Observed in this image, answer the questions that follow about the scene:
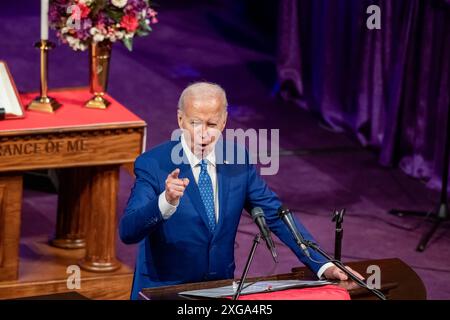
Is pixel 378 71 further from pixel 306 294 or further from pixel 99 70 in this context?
pixel 306 294

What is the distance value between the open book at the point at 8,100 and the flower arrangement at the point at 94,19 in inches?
17.1

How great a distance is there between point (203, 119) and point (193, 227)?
0.50m

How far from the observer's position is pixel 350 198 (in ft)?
28.1

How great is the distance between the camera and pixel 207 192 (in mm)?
4598

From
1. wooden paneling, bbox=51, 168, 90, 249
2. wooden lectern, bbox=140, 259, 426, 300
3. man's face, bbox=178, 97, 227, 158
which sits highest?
man's face, bbox=178, 97, 227, 158

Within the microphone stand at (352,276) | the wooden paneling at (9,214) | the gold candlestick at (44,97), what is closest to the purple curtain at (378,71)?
the gold candlestick at (44,97)

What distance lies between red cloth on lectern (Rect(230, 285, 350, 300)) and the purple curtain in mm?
4680

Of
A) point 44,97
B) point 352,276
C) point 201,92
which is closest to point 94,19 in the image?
point 44,97

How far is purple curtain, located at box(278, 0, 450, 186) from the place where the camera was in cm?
870

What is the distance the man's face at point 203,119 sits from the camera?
14.2ft

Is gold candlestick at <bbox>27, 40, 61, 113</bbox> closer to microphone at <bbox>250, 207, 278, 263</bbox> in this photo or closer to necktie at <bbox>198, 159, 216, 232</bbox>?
necktie at <bbox>198, 159, 216, 232</bbox>

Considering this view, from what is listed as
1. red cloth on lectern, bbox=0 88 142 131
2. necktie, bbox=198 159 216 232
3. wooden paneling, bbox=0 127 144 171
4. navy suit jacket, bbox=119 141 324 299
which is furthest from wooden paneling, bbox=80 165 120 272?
necktie, bbox=198 159 216 232

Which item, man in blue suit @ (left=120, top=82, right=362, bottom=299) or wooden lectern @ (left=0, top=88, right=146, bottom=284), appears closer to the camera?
man in blue suit @ (left=120, top=82, right=362, bottom=299)
